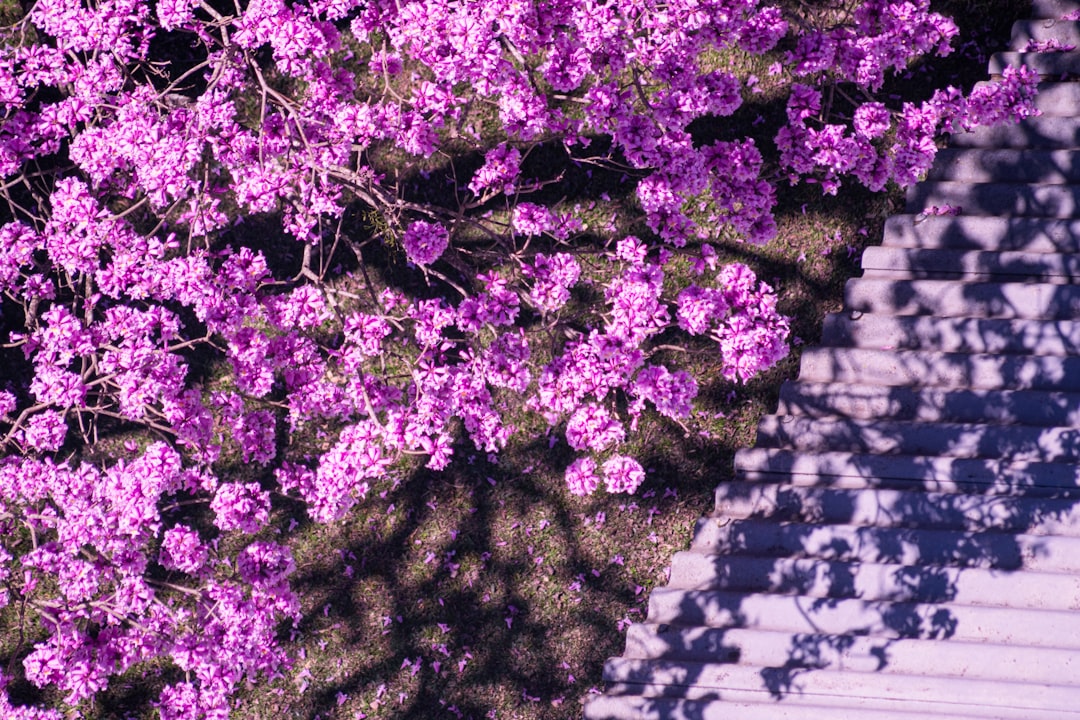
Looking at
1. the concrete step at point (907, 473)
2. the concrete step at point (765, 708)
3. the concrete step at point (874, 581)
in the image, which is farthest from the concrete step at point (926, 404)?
the concrete step at point (765, 708)

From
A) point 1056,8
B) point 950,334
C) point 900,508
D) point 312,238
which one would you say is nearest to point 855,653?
point 900,508

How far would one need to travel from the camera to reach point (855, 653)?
5.76 metres

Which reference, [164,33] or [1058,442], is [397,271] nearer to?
[164,33]

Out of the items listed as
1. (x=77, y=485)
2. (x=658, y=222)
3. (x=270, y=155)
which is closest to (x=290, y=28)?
(x=270, y=155)

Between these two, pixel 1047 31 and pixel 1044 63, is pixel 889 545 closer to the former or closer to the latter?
pixel 1044 63

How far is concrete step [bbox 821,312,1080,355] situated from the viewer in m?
6.14

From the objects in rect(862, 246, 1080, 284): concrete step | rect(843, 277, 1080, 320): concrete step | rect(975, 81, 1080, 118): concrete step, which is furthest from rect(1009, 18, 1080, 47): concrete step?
rect(843, 277, 1080, 320): concrete step

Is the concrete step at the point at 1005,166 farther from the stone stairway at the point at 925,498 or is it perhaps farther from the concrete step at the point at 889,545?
the concrete step at the point at 889,545

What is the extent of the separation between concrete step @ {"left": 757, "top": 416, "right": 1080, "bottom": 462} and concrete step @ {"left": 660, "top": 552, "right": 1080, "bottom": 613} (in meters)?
0.74

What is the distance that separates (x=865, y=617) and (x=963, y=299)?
2.21 m

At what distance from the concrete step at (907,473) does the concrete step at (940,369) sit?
1.69 feet

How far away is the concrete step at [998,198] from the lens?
639 cm

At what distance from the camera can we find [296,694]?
252 inches

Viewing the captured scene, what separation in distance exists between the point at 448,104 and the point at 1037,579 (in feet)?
14.5
